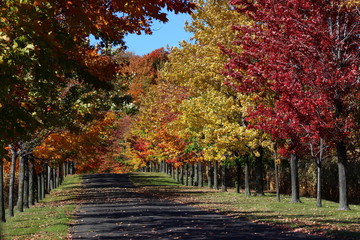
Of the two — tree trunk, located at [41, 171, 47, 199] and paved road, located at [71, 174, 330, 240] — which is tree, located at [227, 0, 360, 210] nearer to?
paved road, located at [71, 174, 330, 240]

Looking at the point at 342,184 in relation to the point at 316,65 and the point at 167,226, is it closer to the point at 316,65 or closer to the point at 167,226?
the point at 316,65

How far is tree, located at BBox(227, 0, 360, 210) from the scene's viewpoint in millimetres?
19516

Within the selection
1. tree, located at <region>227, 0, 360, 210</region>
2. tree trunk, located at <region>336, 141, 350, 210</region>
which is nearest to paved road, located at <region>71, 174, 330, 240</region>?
tree trunk, located at <region>336, 141, 350, 210</region>

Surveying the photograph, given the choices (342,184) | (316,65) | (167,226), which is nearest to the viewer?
(167,226)

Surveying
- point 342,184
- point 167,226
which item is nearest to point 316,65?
point 342,184

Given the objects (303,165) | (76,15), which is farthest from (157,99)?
(76,15)

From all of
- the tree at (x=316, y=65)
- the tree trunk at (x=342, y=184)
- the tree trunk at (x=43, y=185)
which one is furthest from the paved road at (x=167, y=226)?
the tree trunk at (x=43, y=185)

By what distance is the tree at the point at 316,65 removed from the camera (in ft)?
64.0

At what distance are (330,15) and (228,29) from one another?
9.48m

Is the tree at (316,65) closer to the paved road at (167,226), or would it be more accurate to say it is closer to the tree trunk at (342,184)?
the tree trunk at (342,184)

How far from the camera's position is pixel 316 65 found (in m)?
19.8

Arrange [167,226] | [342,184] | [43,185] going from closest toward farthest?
[167,226] < [342,184] < [43,185]

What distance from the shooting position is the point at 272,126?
2247 centimetres

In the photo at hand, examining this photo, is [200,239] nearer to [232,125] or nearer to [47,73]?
[47,73]
